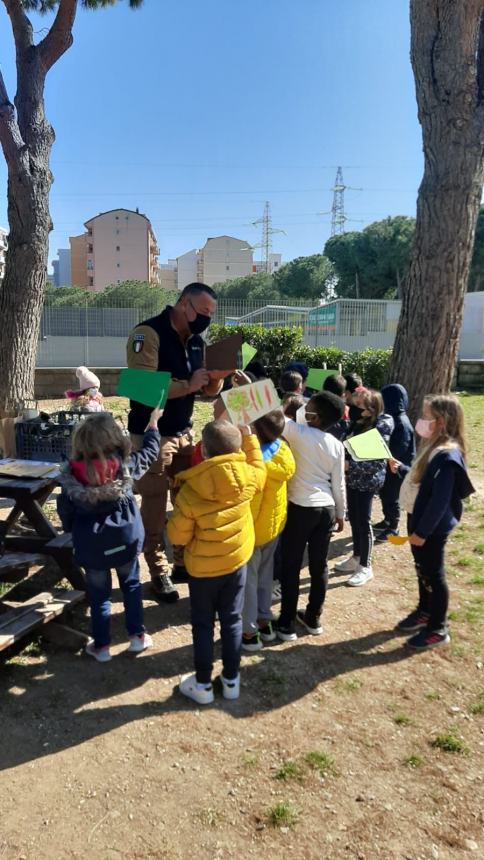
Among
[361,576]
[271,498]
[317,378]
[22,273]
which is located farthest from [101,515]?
[22,273]

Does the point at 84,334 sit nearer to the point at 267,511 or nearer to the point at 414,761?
the point at 267,511

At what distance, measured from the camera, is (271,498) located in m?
3.13

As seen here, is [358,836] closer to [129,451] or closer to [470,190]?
[129,451]

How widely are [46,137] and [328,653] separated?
25.1 ft

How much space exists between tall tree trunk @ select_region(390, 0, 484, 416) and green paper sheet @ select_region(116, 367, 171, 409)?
4.29 meters

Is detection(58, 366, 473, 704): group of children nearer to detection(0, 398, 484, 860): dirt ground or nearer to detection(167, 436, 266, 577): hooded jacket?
detection(167, 436, 266, 577): hooded jacket

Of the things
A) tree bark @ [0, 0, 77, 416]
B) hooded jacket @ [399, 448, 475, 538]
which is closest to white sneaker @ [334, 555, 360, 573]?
hooded jacket @ [399, 448, 475, 538]

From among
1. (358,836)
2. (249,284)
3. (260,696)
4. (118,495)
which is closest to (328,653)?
(260,696)

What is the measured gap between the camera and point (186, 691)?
2814 mm

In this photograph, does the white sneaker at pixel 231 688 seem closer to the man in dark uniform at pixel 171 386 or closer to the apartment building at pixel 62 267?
the man in dark uniform at pixel 171 386

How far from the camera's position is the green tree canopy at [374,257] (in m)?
41.4

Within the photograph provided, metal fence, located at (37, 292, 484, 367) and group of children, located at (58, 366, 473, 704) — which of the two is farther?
metal fence, located at (37, 292, 484, 367)

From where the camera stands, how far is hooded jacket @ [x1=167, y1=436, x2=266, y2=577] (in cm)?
259

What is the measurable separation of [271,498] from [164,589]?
1.20 metres
